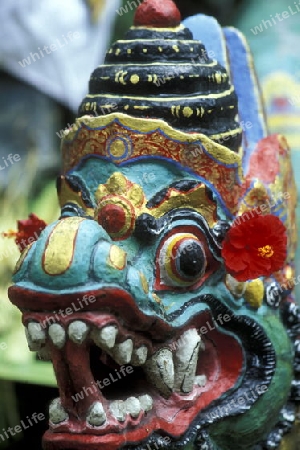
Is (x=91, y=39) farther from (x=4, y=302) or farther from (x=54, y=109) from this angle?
(x=4, y=302)

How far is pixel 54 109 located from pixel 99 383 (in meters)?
2.53

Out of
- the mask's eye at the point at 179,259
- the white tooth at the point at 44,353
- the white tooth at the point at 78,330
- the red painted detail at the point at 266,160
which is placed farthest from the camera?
the red painted detail at the point at 266,160

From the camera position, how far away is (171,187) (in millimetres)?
2404

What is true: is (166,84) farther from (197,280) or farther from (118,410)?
(118,410)

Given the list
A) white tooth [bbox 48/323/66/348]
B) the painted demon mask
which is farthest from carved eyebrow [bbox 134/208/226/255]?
white tooth [bbox 48/323/66/348]

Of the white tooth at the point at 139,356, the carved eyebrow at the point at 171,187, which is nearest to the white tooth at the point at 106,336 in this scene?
the white tooth at the point at 139,356

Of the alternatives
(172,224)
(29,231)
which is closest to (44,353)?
(172,224)

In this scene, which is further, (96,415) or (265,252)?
(265,252)

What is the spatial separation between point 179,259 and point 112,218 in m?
0.20

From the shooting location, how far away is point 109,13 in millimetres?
4531

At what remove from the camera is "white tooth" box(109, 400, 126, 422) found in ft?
7.43

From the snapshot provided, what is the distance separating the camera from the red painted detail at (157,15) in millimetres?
2525

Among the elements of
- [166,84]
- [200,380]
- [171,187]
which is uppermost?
[166,84]

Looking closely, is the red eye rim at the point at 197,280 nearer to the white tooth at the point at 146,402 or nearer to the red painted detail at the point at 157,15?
the white tooth at the point at 146,402
